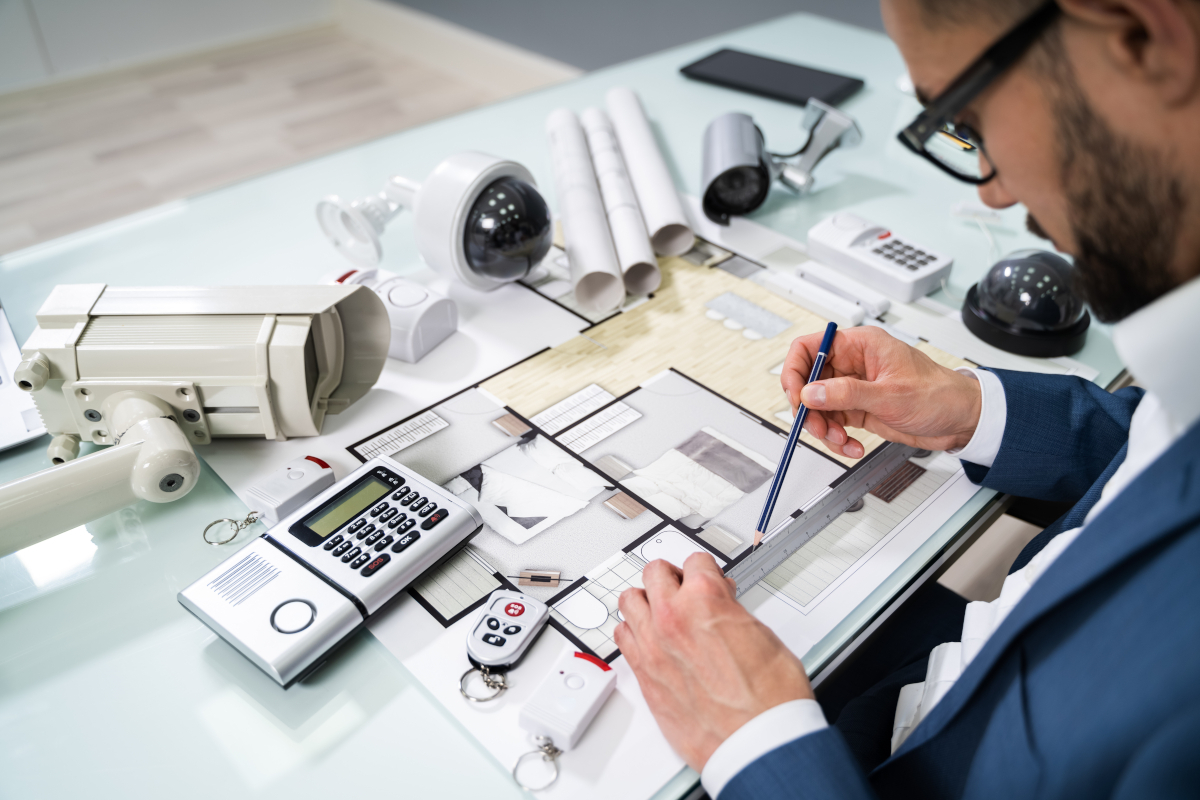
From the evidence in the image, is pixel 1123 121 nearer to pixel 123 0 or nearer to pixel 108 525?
pixel 108 525

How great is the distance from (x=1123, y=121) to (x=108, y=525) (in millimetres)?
1020

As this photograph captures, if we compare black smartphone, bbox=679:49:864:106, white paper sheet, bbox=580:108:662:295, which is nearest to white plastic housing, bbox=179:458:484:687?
white paper sheet, bbox=580:108:662:295

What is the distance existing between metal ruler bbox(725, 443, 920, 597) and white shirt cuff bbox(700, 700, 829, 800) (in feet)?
0.51

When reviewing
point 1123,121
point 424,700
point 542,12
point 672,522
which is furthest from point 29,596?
point 542,12

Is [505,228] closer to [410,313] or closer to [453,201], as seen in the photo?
[453,201]

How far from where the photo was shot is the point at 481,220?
1147 millimetres

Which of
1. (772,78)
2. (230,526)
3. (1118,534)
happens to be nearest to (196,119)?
(772,78)

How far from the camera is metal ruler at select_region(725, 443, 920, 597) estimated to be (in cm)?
82

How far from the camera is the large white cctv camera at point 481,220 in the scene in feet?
3.74

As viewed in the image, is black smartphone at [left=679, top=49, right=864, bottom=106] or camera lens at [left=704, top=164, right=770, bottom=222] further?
black smartphone at [left=679, top=49, right=864, bottom=106]

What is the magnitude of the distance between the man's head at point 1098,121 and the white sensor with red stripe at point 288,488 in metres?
0.71

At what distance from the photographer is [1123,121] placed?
553 mm

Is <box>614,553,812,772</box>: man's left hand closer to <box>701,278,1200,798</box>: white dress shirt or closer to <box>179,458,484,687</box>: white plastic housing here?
<box>701,278,1200,798</box>: white dress shirt

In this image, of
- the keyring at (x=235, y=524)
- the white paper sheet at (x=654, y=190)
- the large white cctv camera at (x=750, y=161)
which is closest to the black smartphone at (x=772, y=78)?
the large white cctv camera at (x=750, y=161)
